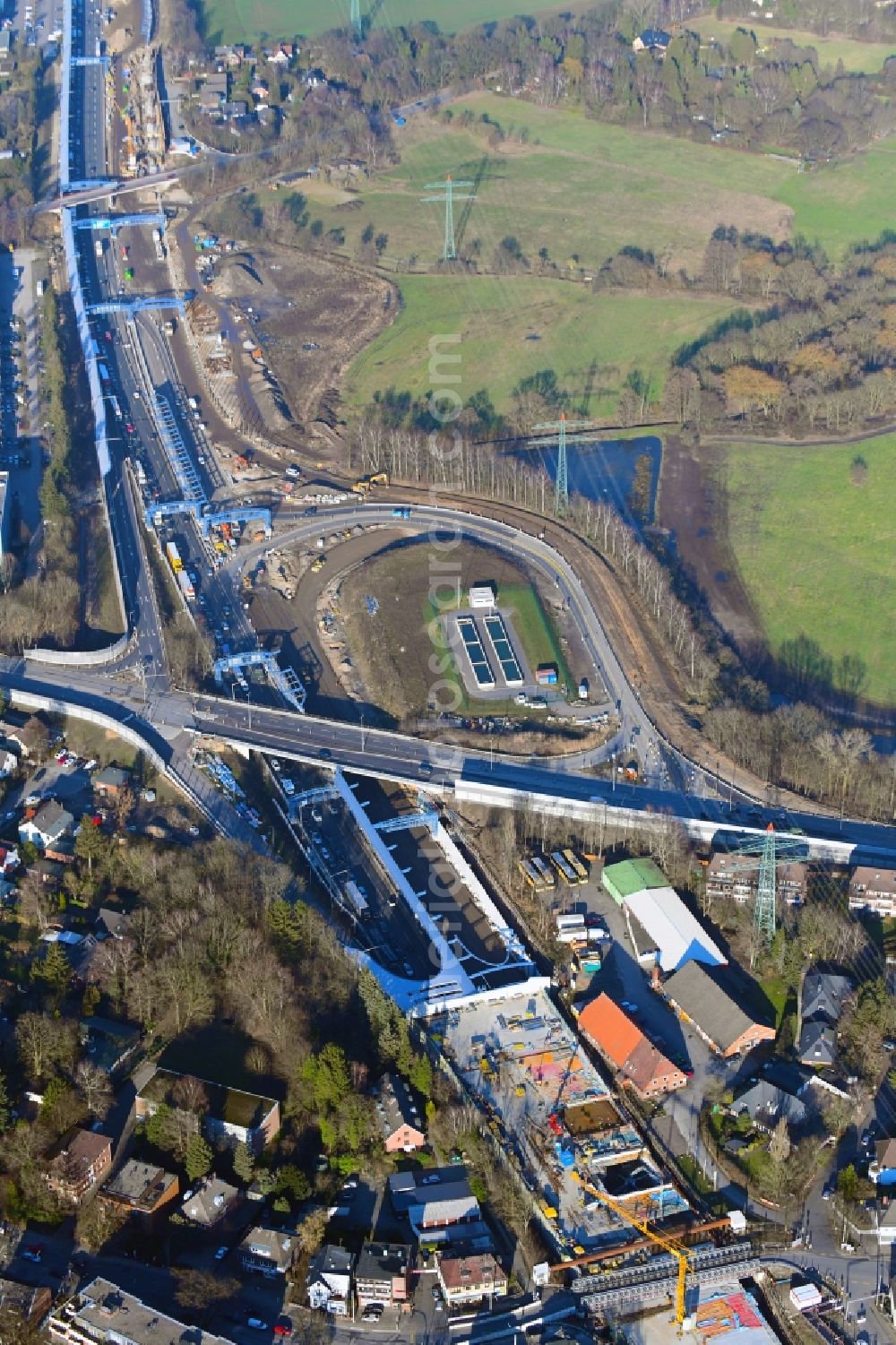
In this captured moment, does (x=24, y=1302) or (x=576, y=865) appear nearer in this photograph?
(x=24, y=1302)

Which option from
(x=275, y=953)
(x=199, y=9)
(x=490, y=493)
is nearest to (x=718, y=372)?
(x=490, y=493)

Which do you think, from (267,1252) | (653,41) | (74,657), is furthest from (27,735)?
(653,41)

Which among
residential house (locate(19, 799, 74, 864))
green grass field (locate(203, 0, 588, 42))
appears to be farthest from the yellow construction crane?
green grass field (locate(203, 0, 588, 42))

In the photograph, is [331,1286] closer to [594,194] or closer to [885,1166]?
[885,1166]

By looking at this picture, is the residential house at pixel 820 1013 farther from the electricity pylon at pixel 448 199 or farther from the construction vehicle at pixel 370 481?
the electricity pylon at pixel 448 199

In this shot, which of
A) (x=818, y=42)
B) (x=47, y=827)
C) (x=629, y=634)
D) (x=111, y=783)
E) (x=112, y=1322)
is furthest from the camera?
(x=818, y=42)

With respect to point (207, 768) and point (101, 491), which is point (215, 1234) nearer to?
point (207, 768)

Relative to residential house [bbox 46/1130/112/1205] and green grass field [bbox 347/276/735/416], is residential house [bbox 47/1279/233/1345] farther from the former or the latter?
green grass field [bbox 347/276/735/416]

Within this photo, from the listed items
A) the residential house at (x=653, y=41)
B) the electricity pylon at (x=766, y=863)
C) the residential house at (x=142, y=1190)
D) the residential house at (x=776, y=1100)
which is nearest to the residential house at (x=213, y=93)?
the residential house at (x=653, y=41)
